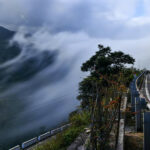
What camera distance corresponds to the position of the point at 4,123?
2252 centimetres

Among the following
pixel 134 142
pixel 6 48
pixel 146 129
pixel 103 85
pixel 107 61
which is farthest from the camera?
pixel 6 48

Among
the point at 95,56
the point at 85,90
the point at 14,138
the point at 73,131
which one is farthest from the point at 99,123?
the point at 95,56

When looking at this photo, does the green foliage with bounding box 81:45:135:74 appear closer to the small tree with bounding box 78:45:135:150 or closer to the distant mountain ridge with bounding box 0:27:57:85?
the small tree with bounding box 78:45:135:150

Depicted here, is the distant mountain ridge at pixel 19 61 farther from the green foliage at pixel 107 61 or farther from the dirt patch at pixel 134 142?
the dirt patch at pixel 134 142

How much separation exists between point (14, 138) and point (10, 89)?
31.4 meters

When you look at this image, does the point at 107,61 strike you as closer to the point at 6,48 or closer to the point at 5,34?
the point at 6,48

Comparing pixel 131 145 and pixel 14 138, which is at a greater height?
pixel 131 145

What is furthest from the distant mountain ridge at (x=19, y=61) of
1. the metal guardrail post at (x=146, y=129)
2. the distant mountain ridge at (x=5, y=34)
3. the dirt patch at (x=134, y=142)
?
the metal guardrail post at (x=146, y=129)

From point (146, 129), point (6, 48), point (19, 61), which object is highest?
point (6, 48)

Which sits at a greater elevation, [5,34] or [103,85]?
[5,34]

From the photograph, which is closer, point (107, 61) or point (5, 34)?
point (107, 61)

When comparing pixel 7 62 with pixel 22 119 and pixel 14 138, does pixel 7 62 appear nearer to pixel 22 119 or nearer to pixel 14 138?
pixel 22 119

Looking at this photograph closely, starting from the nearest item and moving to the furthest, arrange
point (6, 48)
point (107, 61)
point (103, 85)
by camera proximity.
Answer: point (103, 85) < point (107, 61) < point (6, 48)

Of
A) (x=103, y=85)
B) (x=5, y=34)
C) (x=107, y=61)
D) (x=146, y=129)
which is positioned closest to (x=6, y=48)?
(x=5, y=34)
